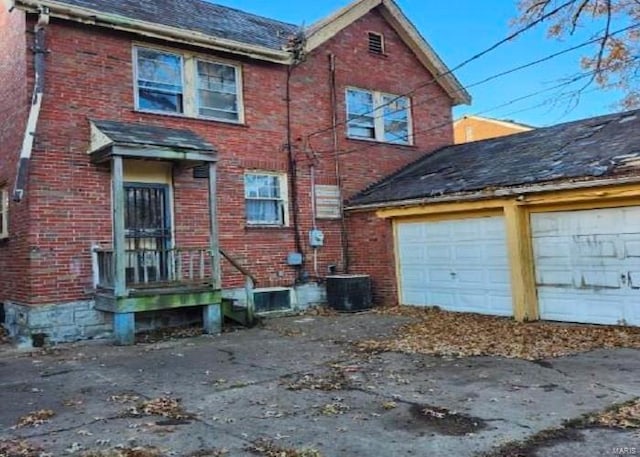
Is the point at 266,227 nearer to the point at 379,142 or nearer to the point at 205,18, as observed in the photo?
the point at 379,142

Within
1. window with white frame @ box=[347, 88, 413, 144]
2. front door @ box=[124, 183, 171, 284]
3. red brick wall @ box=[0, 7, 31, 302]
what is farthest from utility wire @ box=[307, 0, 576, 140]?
red brick wall @ box=[0, 7, 31, 302]

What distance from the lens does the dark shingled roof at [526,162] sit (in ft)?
32.9

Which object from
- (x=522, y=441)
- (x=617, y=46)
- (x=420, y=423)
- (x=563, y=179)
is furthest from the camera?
(x=617, y=46)

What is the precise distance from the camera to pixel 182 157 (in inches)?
403

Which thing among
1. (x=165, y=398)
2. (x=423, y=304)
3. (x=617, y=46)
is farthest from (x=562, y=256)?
(x=165, y=398)

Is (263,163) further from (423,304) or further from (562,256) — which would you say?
(562,256)

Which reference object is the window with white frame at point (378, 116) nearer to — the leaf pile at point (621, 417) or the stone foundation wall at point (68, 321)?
the stone foundation wall at point (68, 321)

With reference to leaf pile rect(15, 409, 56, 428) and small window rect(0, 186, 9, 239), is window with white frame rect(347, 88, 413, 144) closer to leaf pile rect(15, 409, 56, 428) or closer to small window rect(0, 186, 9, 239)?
small window rect(0, 186, 9, 239)

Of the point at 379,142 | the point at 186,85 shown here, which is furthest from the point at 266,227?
the point at 379,142

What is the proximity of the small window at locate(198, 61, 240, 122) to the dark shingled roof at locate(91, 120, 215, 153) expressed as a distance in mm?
1205

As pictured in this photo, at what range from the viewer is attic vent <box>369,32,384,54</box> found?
1554 cm

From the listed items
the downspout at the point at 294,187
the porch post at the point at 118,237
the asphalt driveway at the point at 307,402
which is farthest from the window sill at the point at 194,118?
the asphalt driveway at the point at 307,402

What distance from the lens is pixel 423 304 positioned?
13.0m

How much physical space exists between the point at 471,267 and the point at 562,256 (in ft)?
6.59
